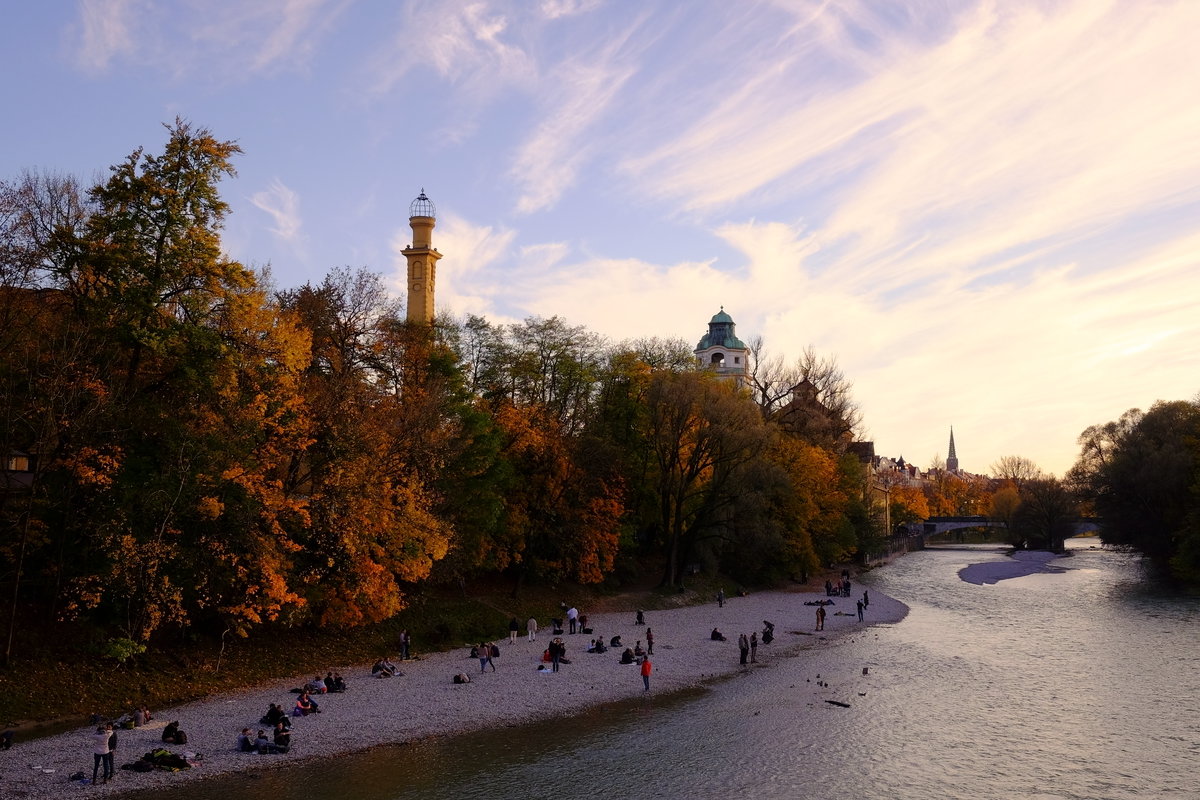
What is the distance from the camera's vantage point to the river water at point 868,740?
72.4ft

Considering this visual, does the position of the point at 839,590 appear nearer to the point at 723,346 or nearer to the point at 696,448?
the point at 696,448

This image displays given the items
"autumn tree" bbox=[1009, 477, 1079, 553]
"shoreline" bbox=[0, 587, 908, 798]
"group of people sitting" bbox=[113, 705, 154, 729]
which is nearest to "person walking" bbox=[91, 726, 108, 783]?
"shoreline" bbox=[0, 587, 908, 798]

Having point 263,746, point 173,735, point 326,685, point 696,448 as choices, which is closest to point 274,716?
point 263,746

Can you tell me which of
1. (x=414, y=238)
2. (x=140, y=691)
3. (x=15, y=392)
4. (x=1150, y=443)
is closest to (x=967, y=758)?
(x=140, y=691)

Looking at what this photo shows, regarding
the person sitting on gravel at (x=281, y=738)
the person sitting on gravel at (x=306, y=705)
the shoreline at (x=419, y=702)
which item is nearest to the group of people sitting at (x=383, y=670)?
the shoreline at (x=419, y=702)

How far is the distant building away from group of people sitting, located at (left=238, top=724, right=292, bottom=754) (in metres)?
129

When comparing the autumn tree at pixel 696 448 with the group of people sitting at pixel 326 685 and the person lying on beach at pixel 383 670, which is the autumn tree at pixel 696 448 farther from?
the group of people sitting at pixel 326 685

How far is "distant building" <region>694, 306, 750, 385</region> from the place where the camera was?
152 m

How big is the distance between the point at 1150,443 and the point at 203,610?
7733 centimetres

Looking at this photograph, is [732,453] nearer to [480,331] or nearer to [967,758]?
[480,331]

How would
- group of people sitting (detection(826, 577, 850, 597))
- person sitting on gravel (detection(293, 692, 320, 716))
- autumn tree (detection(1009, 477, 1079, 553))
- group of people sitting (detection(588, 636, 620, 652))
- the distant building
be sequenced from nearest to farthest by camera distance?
1. person sitting on gravel (detection(293, 692, 320, 716))
2. group of people sitting (detection(588, 636, 620, 652))
3. group of people sitting (detection(826, 577, 850, 597))
4. autumn tree (detection(1009, 477, 1079, 553))
5. the distant building

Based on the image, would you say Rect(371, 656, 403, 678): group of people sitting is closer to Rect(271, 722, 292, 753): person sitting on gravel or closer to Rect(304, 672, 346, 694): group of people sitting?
Rect(304, 672, 346, 694): group of people sitting

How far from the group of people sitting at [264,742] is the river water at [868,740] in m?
1.56

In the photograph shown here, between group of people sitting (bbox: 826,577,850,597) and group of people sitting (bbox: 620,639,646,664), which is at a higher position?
group of people sitting (bbox: 826,577,850,597)
